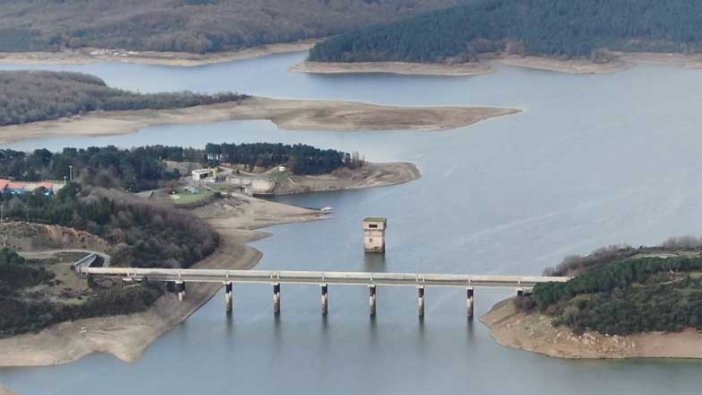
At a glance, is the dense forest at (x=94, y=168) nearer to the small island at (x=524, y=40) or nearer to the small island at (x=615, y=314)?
the small island at (x=615, y=314)

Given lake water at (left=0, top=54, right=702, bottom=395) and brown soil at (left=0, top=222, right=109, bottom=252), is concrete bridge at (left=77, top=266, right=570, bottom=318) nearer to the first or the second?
lake water at (left=0, top=54, right=702, bottom=395)

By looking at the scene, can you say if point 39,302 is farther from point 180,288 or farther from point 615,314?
point 615,314

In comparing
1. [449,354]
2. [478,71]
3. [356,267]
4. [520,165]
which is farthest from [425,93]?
[449,354]

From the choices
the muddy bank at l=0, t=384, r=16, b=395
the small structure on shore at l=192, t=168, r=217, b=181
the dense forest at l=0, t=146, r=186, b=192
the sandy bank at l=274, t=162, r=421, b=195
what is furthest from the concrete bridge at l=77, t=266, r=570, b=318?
the sandy bank at l=274, t=162, r=421, b=195

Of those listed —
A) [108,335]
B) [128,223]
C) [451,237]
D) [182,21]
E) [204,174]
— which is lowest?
[108,335]

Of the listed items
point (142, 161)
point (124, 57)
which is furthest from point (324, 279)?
point (124, 57)

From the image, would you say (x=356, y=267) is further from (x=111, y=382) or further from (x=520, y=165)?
(x=520, y=165)
